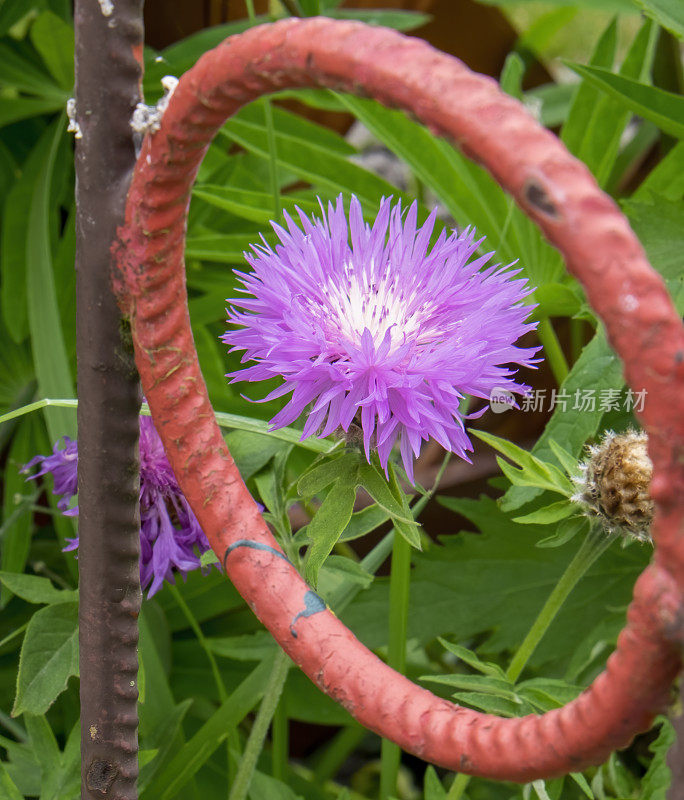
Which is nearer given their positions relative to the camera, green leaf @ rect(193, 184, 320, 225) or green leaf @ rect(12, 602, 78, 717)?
green leaf @ rect(12, 602, 78, 717)

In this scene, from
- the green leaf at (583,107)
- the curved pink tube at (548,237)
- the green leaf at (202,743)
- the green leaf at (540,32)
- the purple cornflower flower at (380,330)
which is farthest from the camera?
the green leaf at (540,32)

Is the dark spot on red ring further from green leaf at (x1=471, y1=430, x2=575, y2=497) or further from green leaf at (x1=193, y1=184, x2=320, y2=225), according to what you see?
green leaf at (x1=193, y1=184, x2=320, y2=225)

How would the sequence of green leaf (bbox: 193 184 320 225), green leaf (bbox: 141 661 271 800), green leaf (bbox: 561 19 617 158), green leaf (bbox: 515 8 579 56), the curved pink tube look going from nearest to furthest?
1. the curved pink tube
2. green leaf (bbox: 141 661 271 800)
3. green leaf (bbox: 193 184 320 225)
4. green leaf (bbox: 561 19 617 158)
5. green leaf (bbox: 515 8 579 56)

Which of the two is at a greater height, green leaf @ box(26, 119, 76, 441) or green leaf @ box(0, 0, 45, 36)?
green leaf @ box(0, 0, 45, 36)

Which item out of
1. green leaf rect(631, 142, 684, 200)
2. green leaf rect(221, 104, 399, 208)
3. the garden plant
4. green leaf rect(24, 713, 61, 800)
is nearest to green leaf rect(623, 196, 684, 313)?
the garden plant

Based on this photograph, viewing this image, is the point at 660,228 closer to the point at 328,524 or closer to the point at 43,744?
the point at 328,524

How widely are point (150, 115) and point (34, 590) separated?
28cm

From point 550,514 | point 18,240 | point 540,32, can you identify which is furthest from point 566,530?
point 540,32

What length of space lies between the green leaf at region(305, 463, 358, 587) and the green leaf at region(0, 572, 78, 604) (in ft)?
0.50

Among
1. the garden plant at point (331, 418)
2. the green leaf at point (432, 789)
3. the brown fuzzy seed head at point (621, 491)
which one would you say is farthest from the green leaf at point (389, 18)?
the green leaf at point (432, 789)

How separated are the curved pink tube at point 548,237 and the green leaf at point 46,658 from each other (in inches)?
7.5

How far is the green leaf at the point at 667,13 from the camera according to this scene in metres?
0.50

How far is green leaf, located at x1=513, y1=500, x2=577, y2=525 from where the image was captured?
0.38 meters

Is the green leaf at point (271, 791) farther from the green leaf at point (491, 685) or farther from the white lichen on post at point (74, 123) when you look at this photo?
the white lichen on post at point (74, 123)
